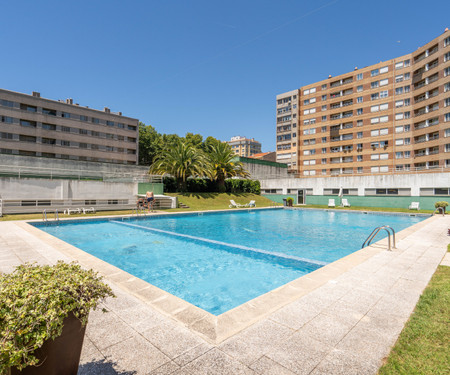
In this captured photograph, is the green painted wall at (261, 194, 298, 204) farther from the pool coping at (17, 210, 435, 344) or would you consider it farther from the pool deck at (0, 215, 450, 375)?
the pool deck at (0, 215, 450, 375)

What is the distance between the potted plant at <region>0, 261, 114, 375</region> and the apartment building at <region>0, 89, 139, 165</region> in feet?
177

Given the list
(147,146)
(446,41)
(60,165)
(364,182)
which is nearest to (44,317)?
(364,182)

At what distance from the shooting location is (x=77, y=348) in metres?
2.21

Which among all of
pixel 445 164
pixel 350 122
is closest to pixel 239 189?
pixel 350 122

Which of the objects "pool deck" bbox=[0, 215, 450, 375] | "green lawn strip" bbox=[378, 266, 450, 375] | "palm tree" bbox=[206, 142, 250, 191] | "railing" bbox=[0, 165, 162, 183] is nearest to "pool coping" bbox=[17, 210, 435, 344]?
"pool deck" bbox=[0, 215, 450, 375]

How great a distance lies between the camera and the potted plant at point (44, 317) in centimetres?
165

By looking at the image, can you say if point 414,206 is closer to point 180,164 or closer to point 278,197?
point 278,197

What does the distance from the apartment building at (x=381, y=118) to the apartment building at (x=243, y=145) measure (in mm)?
87570

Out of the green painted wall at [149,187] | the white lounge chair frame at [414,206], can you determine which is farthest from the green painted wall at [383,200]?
the green painted wall at [149,187]

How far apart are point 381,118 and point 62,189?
53.2 m

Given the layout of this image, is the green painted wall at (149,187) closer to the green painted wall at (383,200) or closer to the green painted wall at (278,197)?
the green painted wall at (278,197)

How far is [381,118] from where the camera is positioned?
4756cm

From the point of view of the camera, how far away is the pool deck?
9.12ft

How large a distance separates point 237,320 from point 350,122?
186ft
